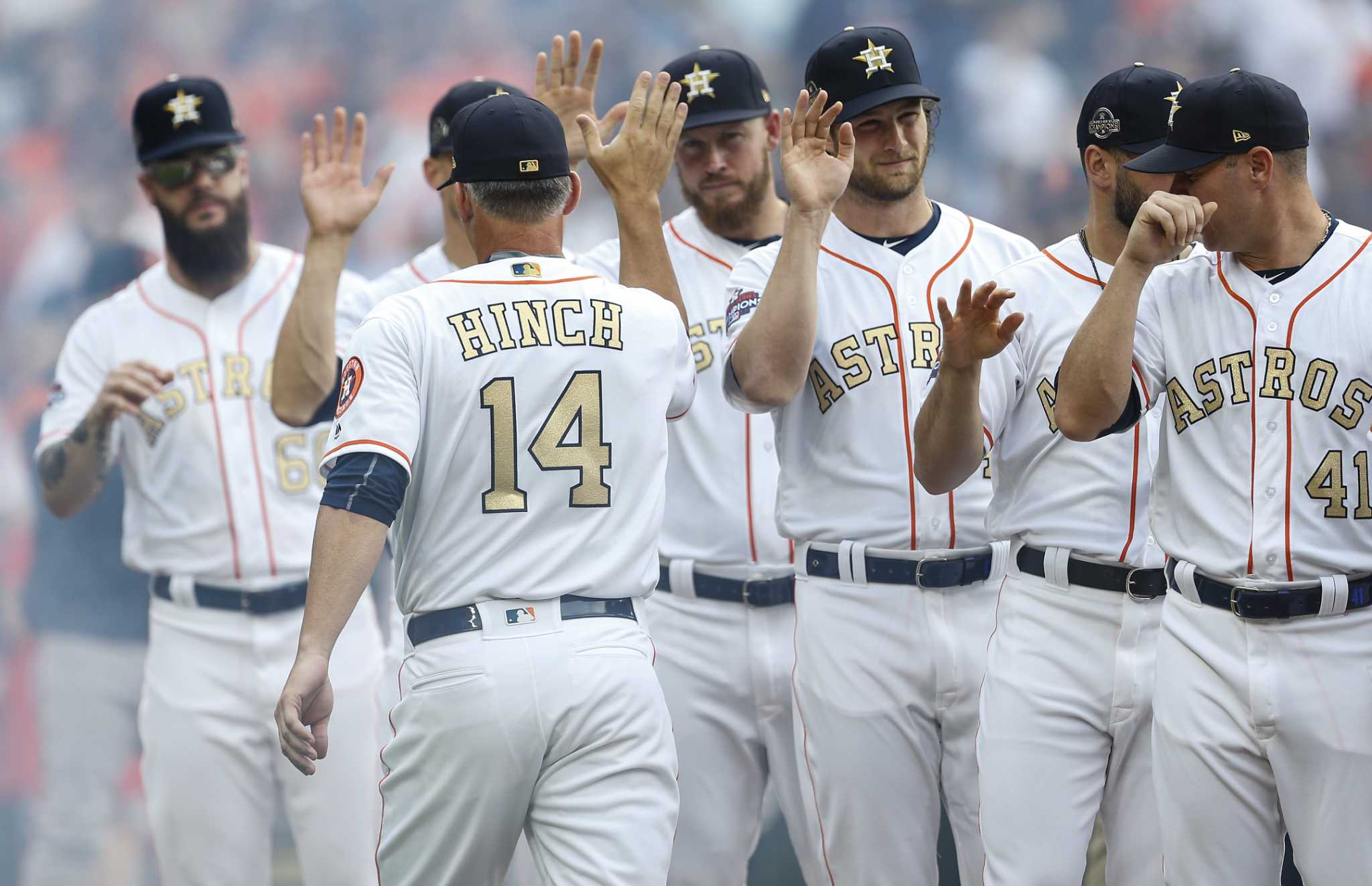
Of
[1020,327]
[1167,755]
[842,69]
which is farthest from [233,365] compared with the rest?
[1167,755]

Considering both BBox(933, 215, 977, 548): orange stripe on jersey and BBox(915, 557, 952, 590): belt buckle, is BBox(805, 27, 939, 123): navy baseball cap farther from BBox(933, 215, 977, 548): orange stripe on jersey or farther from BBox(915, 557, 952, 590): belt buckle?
BBox(915, 557, 952, 590): belt buckle

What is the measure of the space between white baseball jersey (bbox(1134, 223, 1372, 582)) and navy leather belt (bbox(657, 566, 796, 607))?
1.15 m

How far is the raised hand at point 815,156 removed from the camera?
3545 mm

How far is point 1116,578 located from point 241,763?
2.36 metres

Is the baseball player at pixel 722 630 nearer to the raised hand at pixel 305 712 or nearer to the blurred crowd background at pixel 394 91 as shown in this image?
the raised hand at pixel 305 712

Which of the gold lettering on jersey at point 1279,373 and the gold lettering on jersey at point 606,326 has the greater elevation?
the gold lettering on jersey at point 606,326

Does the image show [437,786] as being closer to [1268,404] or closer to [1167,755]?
[1167,755]

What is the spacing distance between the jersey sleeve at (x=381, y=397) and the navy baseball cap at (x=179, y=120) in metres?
1.86

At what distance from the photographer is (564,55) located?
14.2 feet

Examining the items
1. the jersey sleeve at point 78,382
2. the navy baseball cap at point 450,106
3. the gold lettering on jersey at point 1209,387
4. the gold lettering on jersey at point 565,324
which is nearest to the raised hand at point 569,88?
the navy baseball cap at point 450,106

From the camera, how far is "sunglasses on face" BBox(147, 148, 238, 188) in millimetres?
4527

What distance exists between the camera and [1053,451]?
11.6 ft

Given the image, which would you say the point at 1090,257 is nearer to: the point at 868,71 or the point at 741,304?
the point at 868,71

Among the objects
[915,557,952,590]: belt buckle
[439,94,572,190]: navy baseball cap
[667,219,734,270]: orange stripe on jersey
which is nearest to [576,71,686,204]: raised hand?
[439,94,572,190]: navy baseball cap
